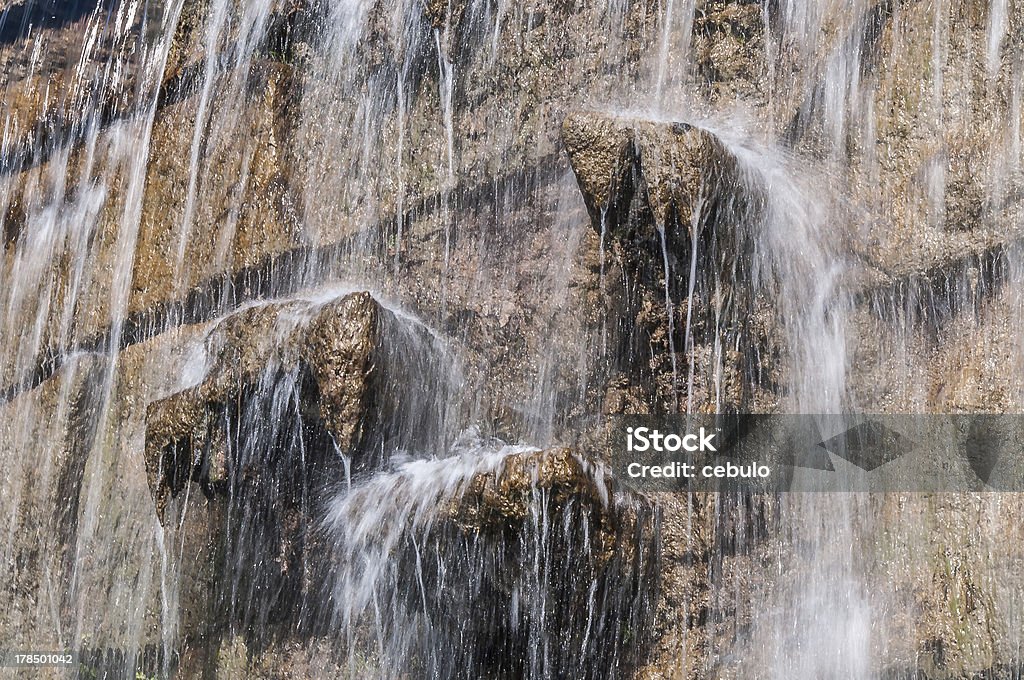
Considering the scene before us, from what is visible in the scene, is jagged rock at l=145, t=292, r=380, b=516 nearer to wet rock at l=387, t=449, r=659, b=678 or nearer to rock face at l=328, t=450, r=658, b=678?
rock face at l=328, t=450, r=658, b=678

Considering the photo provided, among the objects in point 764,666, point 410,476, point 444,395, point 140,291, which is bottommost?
point 764,666

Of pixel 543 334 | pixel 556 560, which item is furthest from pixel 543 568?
pixel 543 334

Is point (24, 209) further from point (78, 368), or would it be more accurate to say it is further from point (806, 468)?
point (806, 468)

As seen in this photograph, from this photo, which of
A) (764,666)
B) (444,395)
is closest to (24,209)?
(444,395)

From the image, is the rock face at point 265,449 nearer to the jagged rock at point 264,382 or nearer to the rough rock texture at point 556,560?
the jagged rock at point 264,382

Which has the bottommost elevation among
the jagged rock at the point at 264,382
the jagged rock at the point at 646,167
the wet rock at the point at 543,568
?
the wet rock at the point at 543,568

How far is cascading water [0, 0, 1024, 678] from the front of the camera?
4.60 m

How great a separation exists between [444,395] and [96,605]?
8.00 feet

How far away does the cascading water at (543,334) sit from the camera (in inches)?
181

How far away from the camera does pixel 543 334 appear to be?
5.19 meters

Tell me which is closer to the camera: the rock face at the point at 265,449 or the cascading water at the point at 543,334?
the cascading water at the point at 543,334

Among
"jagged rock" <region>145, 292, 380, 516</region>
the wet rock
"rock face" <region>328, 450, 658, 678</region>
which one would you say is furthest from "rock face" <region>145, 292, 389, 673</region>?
the wet rock

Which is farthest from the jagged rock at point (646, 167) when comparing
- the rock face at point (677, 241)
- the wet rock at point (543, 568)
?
the wet rock at point (543, 568)

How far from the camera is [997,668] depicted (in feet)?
14.7
